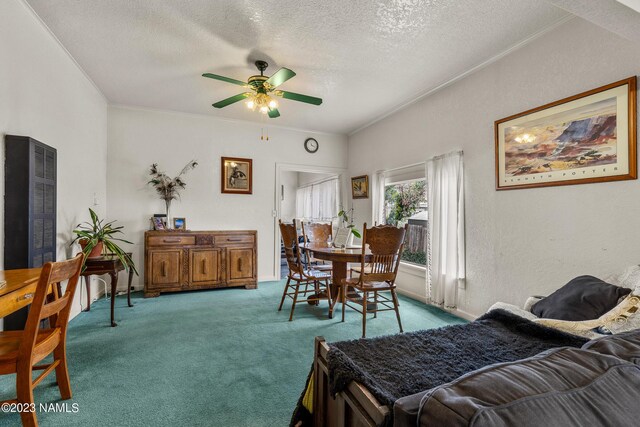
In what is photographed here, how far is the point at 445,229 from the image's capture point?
3.55 m

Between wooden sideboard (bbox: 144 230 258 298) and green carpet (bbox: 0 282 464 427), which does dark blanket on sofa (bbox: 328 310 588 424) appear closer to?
green carpet (bbox: 0 282 464 427)

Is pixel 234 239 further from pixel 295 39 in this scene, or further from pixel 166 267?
pixel 295 39

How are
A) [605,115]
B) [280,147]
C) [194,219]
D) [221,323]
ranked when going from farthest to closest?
[280,147]
[194,219]
[221,323]
[605,115]

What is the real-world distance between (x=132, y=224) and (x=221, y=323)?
244 centimetres

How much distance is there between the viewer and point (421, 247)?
4168 mm

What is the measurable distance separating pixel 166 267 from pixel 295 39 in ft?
11.2

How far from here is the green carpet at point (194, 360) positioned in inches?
67.9

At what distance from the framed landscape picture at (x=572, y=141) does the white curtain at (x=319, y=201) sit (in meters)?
3.49

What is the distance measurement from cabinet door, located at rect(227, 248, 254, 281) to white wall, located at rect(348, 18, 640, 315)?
3.00m

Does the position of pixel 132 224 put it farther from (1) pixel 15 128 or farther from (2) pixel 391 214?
(2) pixel 391 214

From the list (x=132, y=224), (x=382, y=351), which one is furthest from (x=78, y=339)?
(x=382, y=351)

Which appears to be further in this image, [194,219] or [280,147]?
[280,147]

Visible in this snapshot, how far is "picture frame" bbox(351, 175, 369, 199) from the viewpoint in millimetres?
5234

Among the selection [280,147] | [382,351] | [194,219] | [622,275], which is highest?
[280,147]
